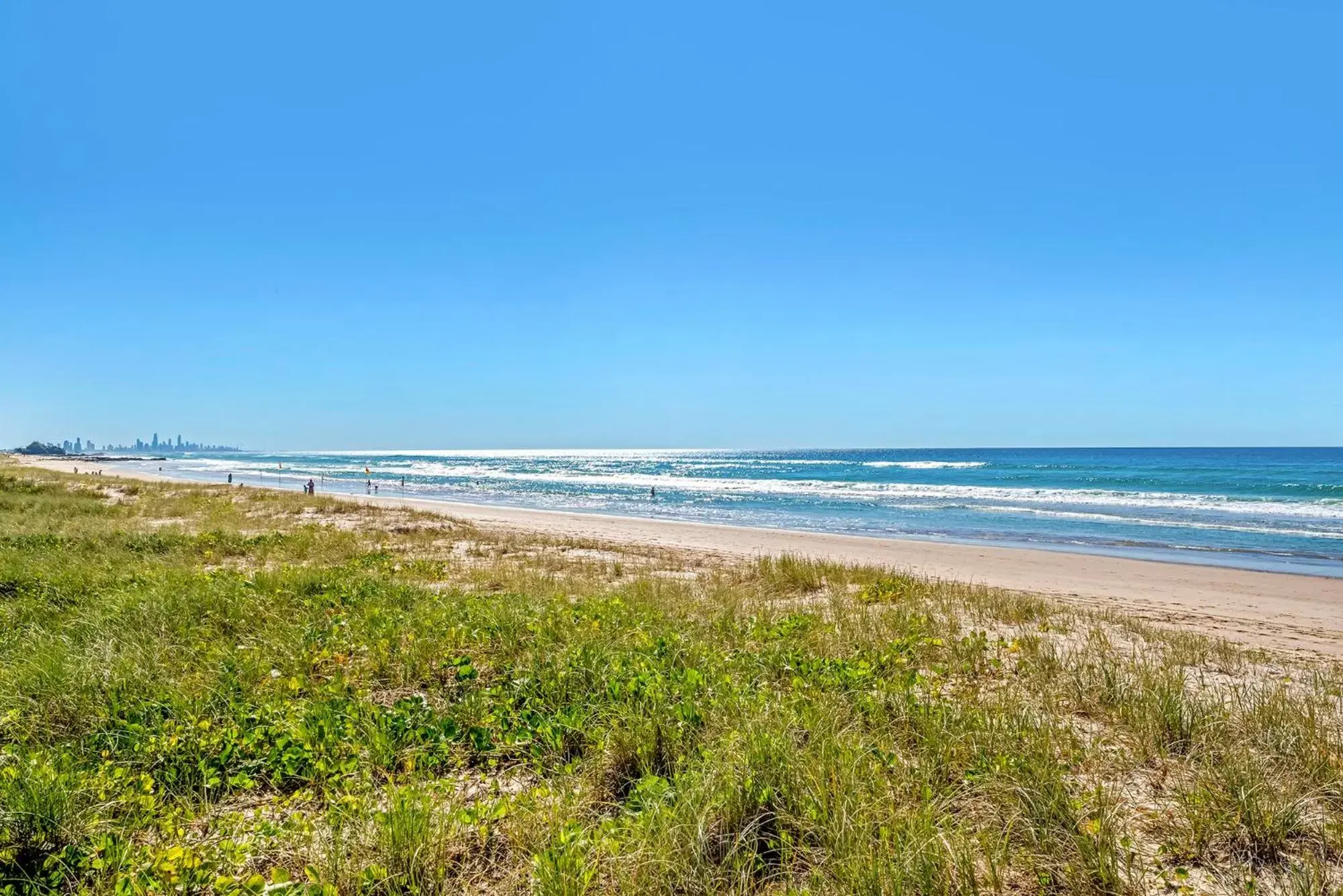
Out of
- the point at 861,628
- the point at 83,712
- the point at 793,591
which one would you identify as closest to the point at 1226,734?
the point at 861,628

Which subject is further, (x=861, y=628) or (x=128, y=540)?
(x=128, y=540)

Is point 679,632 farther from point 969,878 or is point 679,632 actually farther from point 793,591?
point 793,591

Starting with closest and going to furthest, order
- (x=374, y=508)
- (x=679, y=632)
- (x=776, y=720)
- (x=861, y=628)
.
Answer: (x=776, y=720)
(x=679, y=632)
(x=861, y=628)
(x=374, y=508)

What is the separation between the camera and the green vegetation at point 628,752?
3.04 m

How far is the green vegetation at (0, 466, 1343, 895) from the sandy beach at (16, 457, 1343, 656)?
15.4 feet

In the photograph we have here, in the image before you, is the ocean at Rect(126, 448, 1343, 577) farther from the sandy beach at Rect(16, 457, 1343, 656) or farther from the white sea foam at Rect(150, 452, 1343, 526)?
the sandy beach at Rect(16, 457, 1343, 656)

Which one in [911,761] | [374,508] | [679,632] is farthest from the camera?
[374,508]

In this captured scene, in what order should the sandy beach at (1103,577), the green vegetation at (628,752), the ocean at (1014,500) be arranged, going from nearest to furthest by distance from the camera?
the green vegetation at (628,752) → the sandy beach at (1103,577) → the ocean at (1014,500)

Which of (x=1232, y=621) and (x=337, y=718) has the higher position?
(x=337, y=718)

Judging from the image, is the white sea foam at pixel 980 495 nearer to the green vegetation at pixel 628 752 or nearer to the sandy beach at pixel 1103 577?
the sandy beach at pixel 1103 577

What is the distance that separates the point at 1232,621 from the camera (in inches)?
443

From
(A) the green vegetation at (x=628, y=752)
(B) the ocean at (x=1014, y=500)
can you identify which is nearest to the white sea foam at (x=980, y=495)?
(B) the ocean at (x=1014, y=500)

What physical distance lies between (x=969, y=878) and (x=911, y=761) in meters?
1.15

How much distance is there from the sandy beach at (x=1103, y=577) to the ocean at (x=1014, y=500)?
2511mm
